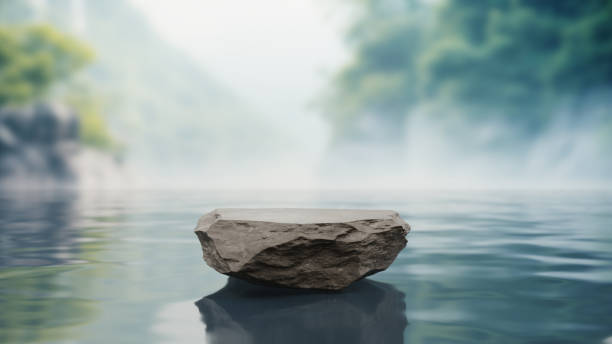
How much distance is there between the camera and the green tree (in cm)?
2569

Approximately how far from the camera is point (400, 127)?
34.1 m

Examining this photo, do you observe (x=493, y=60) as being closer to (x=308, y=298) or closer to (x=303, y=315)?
(x=308, y=298)

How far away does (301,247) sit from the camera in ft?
7.96

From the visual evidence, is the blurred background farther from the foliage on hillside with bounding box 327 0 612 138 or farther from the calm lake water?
the calm lake water

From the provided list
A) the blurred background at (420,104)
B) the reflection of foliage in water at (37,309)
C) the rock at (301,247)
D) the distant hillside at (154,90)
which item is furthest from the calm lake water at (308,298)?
the distant hillside at (154,90)

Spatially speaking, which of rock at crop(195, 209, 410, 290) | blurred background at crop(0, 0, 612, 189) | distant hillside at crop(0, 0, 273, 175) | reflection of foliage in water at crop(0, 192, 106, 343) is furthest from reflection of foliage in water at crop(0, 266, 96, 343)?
distant hillside at crop(0, 0, 273, 175)

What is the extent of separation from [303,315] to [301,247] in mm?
379

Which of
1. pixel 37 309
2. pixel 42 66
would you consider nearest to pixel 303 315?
pixel 37 309

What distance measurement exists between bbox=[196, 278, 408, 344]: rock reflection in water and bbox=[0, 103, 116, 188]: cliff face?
21344 mm

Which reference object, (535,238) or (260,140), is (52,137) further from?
(260,140)

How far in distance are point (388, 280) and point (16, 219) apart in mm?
5339

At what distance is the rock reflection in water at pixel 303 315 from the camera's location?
1.86 meters

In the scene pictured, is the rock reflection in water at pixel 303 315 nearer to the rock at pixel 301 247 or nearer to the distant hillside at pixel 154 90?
the rock at pixel 301 247

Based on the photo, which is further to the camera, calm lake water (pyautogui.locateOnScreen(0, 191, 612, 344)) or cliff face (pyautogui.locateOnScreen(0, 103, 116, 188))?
cliff face (pyautogui.locateOnScreen(0, 103, 116, 188))
